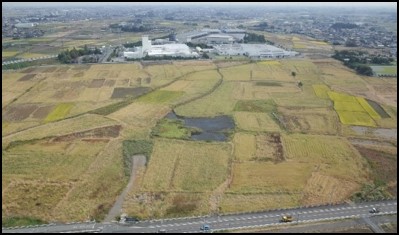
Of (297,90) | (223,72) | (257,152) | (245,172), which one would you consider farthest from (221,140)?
(223,72)

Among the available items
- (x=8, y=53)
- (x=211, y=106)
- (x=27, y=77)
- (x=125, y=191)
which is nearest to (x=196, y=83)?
(x=211, y=106)

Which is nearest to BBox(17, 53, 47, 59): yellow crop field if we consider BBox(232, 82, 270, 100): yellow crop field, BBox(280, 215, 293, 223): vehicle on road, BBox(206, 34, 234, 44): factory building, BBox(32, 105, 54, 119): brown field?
BBox(32, 105, 54, 119): brown field

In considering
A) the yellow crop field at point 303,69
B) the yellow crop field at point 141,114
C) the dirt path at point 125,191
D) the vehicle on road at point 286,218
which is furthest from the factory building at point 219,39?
the vehicle on road at point 286,218

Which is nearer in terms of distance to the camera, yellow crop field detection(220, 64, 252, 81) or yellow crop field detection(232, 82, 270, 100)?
yellow crop field detection(232, 82, 270, 100)

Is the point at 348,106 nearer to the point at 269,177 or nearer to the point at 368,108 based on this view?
the point at 368,108

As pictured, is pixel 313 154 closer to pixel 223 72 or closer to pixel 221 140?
pixel 221 140

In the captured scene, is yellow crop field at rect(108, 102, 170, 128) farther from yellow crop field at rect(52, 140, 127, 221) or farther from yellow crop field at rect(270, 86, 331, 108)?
yellow crop field at rect(270, 86, 331, 108)
